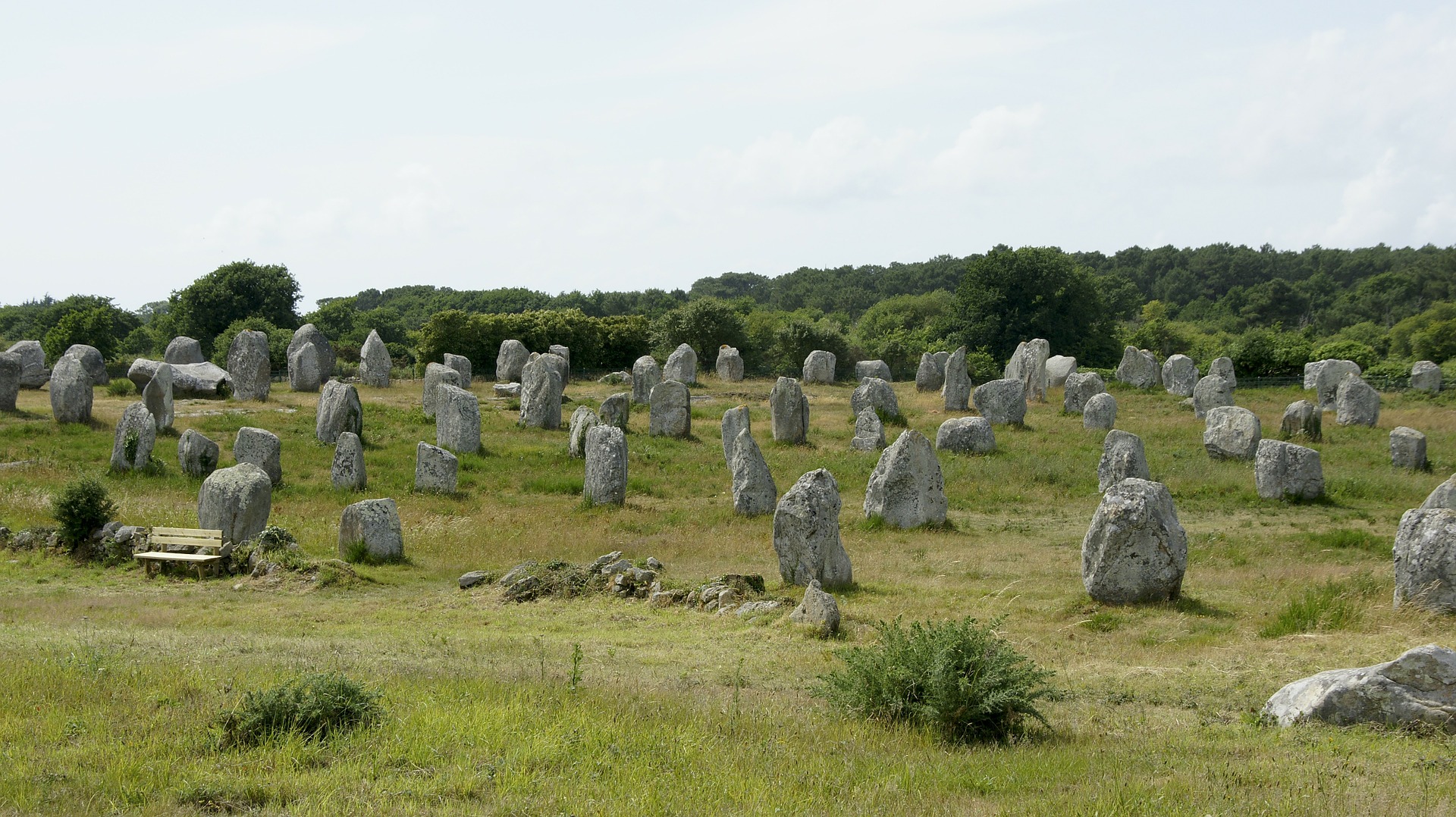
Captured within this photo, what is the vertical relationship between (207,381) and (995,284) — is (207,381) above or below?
below

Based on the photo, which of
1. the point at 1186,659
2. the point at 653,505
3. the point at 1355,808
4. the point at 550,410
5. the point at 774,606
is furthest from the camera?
the point at 550,410

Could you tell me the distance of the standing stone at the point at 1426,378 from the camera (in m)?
41.0

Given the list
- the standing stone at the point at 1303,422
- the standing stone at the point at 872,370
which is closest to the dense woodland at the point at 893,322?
the standing stone at the point at 872,370

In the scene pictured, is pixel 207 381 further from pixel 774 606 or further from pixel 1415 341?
pixel 1415 341

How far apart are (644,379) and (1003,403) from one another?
1322 centimetres

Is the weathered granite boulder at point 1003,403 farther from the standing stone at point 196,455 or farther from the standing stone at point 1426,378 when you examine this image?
the standing stone at point 196,455

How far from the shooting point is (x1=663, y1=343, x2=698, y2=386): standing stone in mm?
45781

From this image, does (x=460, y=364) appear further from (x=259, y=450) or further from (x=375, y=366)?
(x=259, y=450)

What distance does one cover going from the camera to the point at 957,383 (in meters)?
37.8

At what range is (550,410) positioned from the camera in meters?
32.8

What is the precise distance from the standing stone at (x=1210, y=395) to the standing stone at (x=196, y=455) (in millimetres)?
29209

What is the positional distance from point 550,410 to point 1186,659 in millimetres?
24307

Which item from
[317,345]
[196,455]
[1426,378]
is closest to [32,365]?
[317,345]

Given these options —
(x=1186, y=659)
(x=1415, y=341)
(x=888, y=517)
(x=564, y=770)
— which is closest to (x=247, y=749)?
(x=564, y=770)
